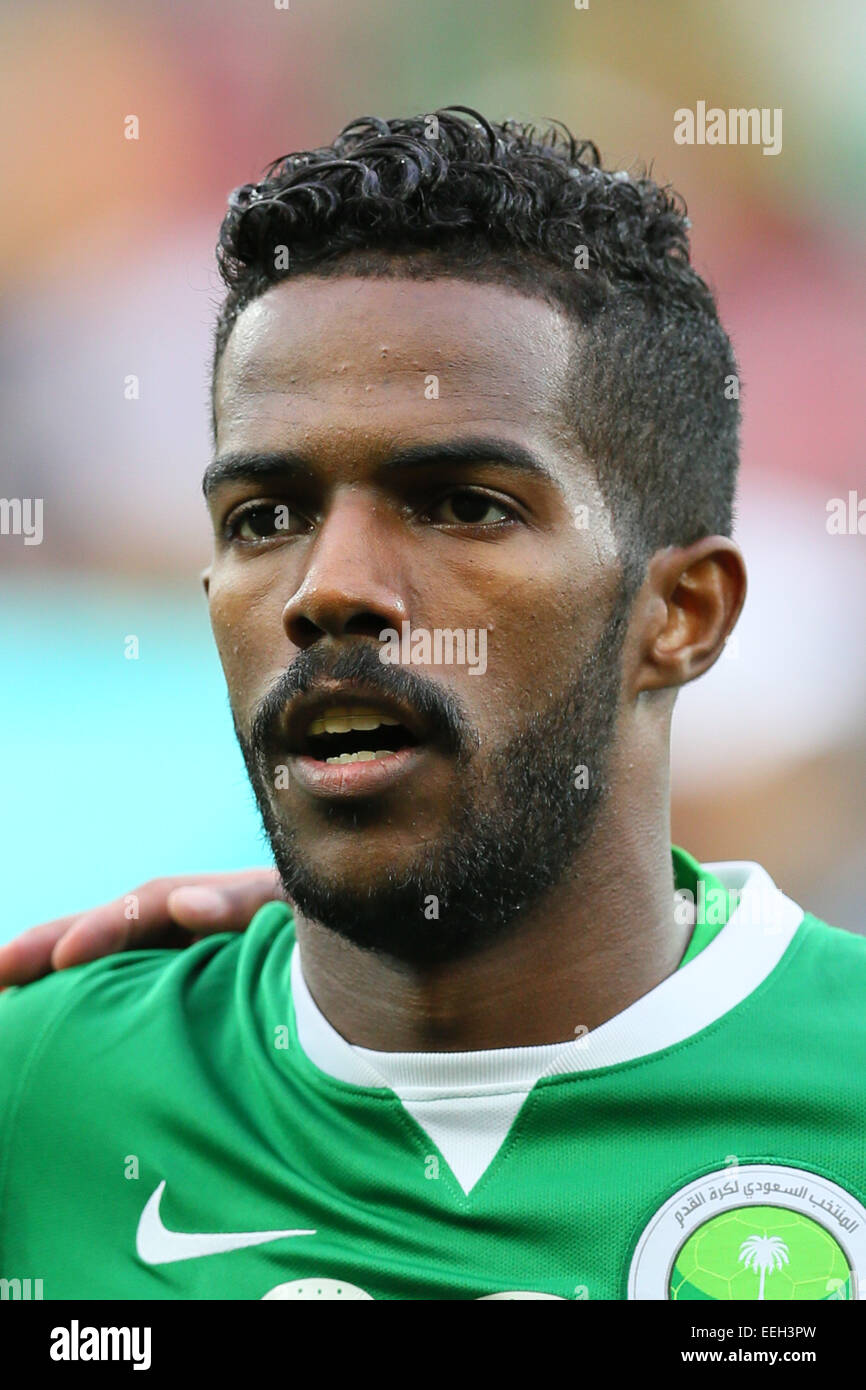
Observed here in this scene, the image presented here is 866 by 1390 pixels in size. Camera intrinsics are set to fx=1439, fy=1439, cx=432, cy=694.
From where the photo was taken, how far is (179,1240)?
2191 mm

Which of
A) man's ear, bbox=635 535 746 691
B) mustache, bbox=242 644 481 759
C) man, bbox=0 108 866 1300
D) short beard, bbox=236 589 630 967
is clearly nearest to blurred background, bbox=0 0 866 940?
man's ear, bbox=635 535 746 691

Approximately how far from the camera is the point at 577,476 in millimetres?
2139

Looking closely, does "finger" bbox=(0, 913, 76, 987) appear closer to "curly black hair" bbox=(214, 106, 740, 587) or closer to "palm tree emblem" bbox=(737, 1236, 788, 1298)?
"curly black hair" bbox=(214, 106, 740, 587)

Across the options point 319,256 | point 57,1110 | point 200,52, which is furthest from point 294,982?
point 200,52

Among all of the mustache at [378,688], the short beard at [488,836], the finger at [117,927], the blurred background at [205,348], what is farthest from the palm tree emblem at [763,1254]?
the blurred background at [205,348]

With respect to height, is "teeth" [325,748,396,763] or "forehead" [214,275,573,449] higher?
"forehead" [214,275,573,449]

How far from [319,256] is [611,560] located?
2.14 ft

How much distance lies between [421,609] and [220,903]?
1.07 meters

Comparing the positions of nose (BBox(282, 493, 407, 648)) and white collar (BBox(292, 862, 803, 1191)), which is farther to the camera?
white collar (BBox(292, 862, 803, 1191))

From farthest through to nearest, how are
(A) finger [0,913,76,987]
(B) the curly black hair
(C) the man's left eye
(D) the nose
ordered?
(A) finger [0,913,76,987]
(B) the curly black hair
(C) the man's left eye
(D) the nose

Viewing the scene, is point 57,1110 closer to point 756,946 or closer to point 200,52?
point 756,946

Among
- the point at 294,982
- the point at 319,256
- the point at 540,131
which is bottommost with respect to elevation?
the point at 294,982

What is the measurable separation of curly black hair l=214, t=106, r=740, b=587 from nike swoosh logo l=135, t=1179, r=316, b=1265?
1136 millimetres

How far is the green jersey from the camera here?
2.03 m
